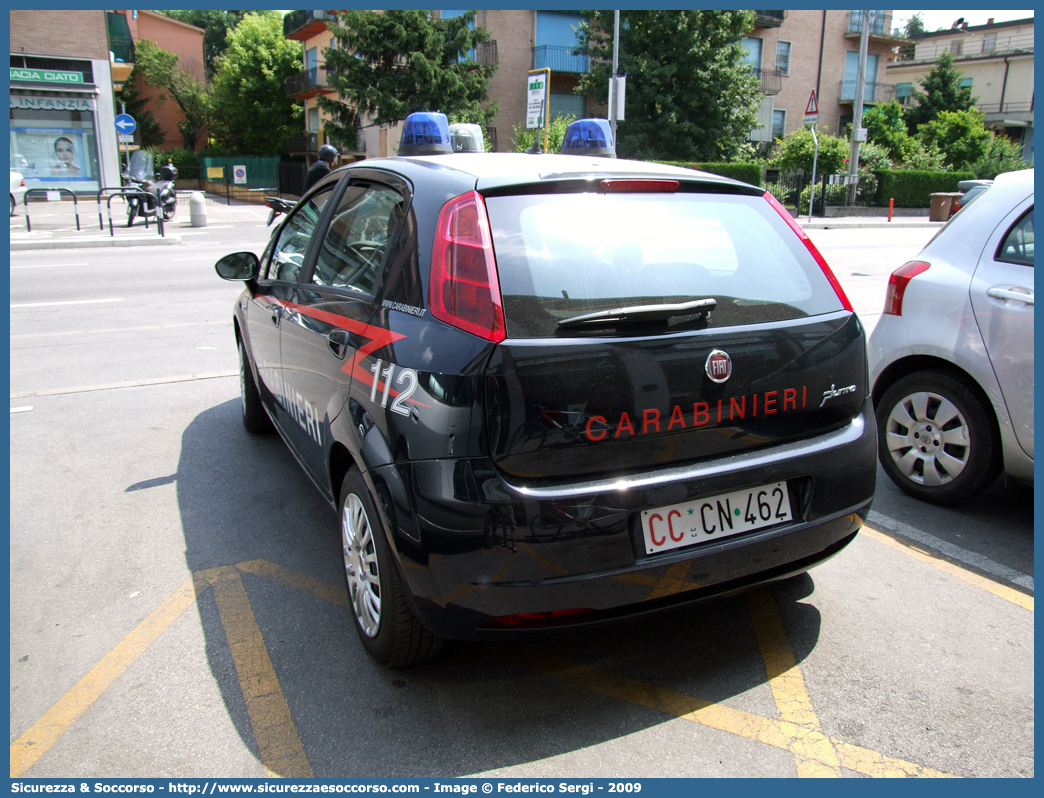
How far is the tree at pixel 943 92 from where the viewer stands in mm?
47062

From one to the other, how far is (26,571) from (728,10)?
123ft

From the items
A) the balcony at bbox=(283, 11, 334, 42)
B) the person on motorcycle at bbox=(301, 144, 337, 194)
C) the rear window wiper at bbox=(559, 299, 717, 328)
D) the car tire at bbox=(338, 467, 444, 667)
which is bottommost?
the car tire at bbox=(338, 467, 444, 667)

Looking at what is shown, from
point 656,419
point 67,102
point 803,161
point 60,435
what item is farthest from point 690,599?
point 67,102

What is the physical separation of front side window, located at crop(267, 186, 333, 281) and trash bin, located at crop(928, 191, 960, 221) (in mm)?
31683

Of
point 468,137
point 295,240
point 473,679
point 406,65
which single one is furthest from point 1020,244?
point 406,65

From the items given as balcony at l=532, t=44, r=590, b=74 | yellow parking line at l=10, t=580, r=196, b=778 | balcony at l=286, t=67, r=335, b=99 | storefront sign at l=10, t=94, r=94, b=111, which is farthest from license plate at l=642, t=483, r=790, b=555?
balcony at l=286, t=67, r=335, b=99

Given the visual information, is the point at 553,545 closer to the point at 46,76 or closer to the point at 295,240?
the point at 295,240

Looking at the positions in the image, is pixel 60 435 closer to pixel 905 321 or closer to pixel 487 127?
pixel 905 321

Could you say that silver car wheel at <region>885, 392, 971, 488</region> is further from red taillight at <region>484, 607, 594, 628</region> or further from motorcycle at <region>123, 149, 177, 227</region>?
motorcycle at <region>123, 149, 177, 227</region>

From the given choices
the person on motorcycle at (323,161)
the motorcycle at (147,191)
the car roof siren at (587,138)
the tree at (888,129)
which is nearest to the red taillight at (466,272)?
the car roof siren at (587,138)

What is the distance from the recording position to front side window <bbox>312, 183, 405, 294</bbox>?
9.61 ft

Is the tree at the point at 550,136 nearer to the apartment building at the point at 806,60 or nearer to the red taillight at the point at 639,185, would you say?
the apartment building at the point at 806,60

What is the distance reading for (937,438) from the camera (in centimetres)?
411

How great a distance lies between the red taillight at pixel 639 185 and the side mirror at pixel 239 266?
2337 millimetres
